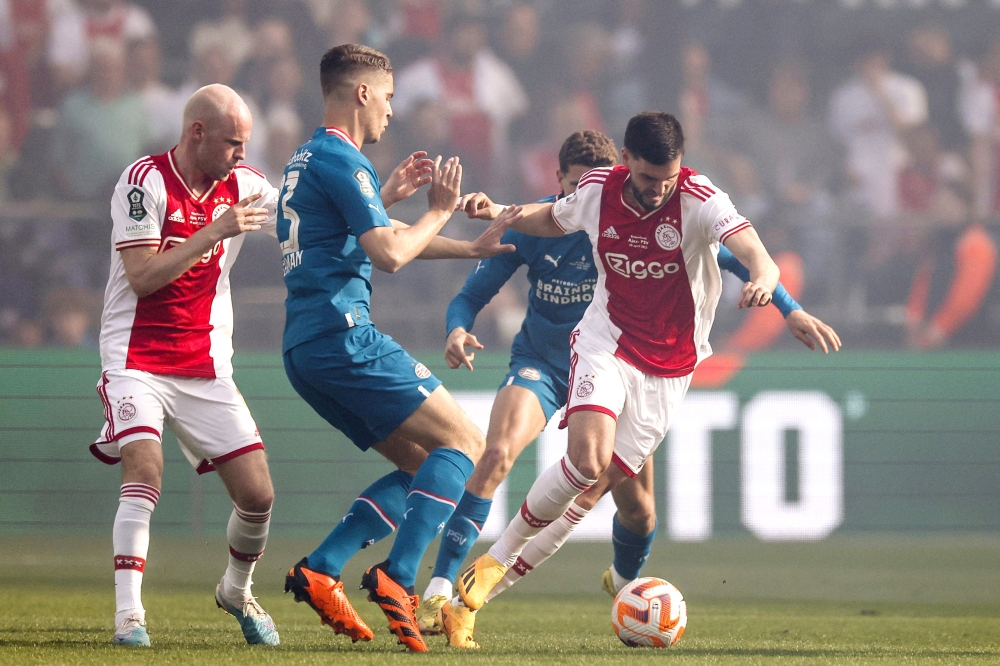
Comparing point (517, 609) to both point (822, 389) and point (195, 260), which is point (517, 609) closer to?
point (195, 260)

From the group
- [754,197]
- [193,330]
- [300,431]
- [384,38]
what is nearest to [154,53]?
[384,38]

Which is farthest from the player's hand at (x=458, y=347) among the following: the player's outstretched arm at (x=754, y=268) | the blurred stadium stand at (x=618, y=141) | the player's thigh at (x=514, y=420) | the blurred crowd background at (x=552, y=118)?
the blurred crowd background at (x=552, y=118)

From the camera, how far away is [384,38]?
1262 cm

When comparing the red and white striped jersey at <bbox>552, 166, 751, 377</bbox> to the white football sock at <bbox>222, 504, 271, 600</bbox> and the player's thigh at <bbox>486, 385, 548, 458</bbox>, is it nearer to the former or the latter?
the player's thigh at <bbox>486, 385, 548, 458</bbox>

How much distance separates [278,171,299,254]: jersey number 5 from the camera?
4.70 m

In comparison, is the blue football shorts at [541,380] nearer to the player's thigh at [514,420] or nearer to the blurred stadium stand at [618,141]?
the player's thigh at [514,420]

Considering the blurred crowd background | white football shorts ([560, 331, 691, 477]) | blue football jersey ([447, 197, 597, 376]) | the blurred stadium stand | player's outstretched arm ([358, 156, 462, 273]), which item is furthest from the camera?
the blurred crowd background

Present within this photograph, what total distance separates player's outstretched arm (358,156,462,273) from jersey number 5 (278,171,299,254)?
346 millimetres

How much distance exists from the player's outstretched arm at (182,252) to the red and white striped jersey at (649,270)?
1421 millimetres

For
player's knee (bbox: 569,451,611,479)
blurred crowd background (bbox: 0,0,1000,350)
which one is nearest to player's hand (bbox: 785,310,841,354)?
player's knee (bbox: 569,451,611,479)

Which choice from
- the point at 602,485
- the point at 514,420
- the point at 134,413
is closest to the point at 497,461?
the point at 514,420

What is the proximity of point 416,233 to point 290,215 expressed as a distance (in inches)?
20.9

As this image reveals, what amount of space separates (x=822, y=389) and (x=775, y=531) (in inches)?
47.4

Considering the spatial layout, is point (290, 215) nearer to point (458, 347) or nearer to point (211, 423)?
point (211, 423)
